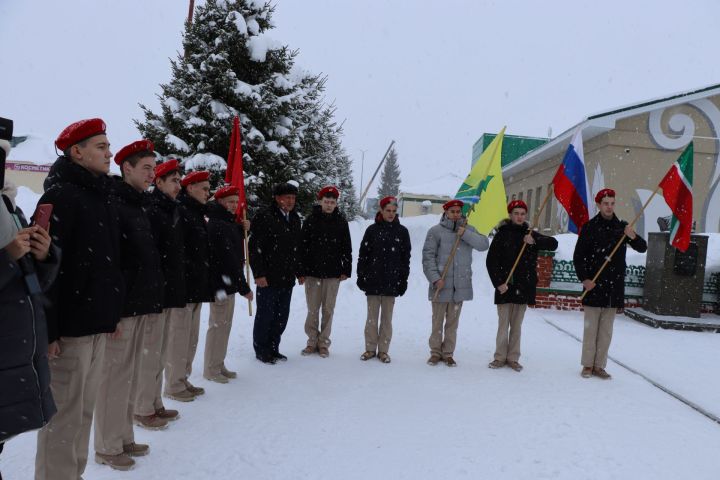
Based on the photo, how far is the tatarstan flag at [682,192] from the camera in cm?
657

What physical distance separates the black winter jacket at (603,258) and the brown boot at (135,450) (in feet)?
17.1

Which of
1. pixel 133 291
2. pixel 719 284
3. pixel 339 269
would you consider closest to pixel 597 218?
pixel 339 269

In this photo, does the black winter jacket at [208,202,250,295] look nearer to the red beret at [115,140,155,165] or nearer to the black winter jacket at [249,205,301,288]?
the black winter jacket at [249,205,301,288]

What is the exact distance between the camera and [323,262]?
6664 mm

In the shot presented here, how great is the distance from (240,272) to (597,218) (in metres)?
4.56

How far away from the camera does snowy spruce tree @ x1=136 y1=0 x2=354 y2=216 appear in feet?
45.2

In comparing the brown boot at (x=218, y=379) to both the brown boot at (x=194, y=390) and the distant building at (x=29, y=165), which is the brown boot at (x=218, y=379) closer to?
the brown boot at (x=194, y=390)

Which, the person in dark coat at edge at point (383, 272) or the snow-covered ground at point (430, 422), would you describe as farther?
the person in dark coat at edge at point (383, 272)

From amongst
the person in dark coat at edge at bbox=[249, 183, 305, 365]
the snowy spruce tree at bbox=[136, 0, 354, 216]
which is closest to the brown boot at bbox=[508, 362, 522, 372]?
the person in dark coat at edge at bbox=[249, 183, 305, 365]

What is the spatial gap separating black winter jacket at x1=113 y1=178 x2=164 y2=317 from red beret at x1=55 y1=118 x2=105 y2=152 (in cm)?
49

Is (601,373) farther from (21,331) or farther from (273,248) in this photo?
(21,331)

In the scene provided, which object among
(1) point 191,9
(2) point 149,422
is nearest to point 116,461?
(2) point 149,422

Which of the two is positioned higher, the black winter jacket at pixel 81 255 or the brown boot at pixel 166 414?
the black winter jacket at pixel 81 255

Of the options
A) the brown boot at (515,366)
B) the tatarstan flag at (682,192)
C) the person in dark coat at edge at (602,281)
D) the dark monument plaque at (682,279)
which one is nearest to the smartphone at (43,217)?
the brown boot at (515,366)
